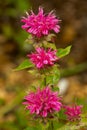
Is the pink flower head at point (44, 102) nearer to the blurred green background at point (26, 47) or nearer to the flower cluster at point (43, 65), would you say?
the flower cluster at point (43, 65)

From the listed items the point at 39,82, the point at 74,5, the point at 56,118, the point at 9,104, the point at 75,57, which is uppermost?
the point at 74,5

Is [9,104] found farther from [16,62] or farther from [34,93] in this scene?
[34,93]

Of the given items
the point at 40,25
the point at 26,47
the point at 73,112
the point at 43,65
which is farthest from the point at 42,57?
the point at 26,47

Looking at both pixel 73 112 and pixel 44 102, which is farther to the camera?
pixel 73 112

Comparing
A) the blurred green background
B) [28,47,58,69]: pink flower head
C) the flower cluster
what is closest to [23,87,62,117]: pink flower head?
the flower cluster

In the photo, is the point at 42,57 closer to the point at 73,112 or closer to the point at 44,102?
the point at 44,102

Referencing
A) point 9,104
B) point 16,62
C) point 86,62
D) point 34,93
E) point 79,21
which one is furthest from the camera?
point 79,21

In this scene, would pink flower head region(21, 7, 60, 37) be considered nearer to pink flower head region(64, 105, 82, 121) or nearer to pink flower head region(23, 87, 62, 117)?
pink flower head region(23, 87, 62, 117)

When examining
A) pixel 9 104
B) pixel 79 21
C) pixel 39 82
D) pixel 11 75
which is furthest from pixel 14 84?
pixel 39 82
